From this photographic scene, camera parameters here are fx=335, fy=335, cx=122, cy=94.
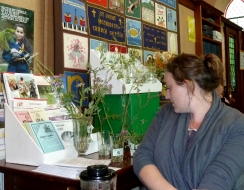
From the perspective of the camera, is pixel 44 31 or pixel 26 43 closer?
pixel 26 43

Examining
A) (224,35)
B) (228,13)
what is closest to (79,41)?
(224,35)

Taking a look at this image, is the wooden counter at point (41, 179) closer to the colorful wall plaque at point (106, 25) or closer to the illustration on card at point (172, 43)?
the colorful wall plaque at point (106, 25)

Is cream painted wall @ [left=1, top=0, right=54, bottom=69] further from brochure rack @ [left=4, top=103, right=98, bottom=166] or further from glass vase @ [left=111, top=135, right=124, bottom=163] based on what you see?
glass vase @ [left=111, top=135, right=124, bottom=163]

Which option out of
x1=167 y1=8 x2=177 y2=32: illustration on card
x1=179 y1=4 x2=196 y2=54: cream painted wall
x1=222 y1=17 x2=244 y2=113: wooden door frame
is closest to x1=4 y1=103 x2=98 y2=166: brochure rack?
x1=167 y1=8 x2=177 y2=32: illustration on card

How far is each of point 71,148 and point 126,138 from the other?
0.28 metres

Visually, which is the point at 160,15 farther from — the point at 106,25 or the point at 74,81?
the point at 74,81

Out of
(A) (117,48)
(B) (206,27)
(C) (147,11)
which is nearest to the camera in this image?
(A) (117,48)

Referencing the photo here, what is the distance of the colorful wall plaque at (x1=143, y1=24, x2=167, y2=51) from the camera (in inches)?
112

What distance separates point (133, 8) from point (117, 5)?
0.74 ft

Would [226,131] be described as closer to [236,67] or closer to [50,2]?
[50,2]

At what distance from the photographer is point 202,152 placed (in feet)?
4.59

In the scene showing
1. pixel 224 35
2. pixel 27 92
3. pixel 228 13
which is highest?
pixel 228 13

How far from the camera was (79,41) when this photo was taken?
2166 mm

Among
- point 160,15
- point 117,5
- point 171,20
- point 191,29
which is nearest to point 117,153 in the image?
point 117,5
